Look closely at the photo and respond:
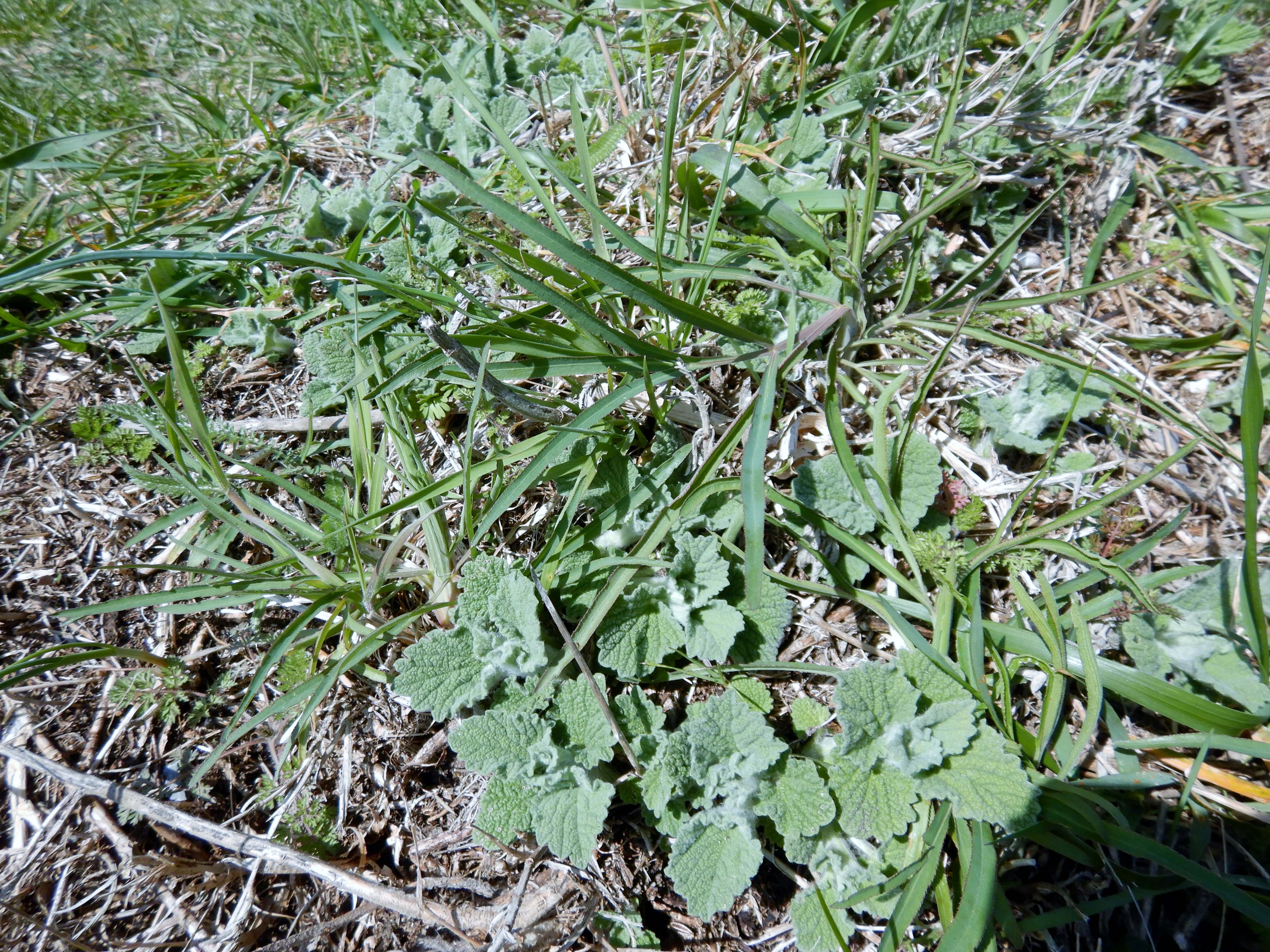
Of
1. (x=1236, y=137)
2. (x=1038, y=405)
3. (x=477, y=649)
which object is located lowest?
(x=477, y=649)

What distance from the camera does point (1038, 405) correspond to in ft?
5.95

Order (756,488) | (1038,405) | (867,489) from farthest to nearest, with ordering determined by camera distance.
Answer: (1038,405), (867,489), (756,488)

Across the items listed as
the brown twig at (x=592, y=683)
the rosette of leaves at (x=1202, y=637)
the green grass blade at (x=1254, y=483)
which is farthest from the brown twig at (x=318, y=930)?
the green grass blade at (x=1254, y=483)

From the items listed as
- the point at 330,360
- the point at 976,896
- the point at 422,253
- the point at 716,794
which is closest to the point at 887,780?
the point at 976,896

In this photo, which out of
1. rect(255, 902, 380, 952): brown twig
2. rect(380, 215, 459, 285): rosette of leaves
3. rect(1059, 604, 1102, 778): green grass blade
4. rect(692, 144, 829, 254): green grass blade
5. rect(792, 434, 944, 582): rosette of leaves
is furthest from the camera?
rect(380, 215, 459, 285): rosette of leaves

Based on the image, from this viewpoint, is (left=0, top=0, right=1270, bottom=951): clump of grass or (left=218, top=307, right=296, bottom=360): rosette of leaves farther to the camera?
(left=218, top=307, right=296, bottom=360): rosette of leaves

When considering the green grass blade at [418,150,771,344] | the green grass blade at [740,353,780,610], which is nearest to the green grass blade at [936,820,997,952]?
the green grass blade at [740,353,780,610]

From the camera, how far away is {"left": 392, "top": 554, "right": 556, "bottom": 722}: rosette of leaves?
165 cm

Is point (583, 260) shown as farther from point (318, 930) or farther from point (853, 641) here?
point (318, 930)

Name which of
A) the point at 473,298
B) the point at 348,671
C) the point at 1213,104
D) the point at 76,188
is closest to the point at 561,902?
the point at 348,671

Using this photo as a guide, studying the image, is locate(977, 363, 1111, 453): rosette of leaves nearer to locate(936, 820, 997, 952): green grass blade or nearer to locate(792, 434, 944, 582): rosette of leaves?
locate(792, 434, 944, 582): rosette of leaves

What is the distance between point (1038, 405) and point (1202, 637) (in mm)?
661

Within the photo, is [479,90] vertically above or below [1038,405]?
above

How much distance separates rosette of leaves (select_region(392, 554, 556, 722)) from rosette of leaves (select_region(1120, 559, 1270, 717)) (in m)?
1.46
